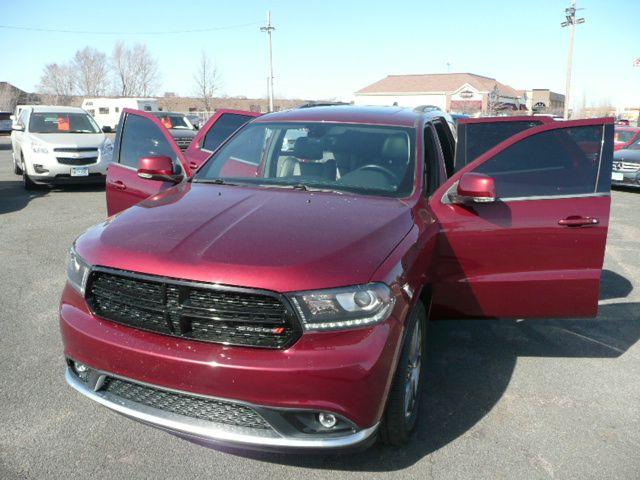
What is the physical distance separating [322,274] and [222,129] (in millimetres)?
5596

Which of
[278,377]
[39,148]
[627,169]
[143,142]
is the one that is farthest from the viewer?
[627,169]

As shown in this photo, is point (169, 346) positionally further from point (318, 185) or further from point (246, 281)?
point (318, 185)

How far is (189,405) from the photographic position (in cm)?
256

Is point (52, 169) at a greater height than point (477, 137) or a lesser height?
lesser

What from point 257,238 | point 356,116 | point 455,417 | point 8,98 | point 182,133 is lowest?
point 455,417

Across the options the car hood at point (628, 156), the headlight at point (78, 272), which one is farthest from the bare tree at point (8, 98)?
the headlight at point (78, 272)

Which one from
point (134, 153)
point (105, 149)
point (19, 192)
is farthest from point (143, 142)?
point (19, 192)

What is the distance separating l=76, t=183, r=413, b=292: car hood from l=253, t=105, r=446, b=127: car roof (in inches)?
38.2

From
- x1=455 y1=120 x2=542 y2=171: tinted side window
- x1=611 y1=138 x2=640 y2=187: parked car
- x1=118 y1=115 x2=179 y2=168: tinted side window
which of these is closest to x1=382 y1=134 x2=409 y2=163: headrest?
x1=455 y1=120 x2=542 y2=171: tinted side window

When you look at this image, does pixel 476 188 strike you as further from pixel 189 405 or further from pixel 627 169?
pixel 627 169

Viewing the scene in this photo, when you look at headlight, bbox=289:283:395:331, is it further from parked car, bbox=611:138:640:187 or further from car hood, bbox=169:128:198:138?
car hood, bbox=169:128:198:138

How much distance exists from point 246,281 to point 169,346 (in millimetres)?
477

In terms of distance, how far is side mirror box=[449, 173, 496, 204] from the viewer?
3433mm

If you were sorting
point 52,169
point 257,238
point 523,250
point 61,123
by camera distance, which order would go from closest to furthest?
point 257,238 → point 523,250 → point 52,169 → point 61,123
